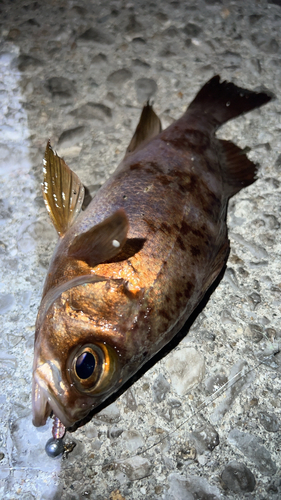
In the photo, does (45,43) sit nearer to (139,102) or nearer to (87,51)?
(87,51)

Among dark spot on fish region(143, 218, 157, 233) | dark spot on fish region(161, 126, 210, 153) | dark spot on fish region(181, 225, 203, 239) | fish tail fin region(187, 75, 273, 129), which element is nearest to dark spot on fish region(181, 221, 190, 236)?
dark spot on fish region(181, 225, 203, 239)

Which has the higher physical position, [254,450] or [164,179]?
[164,179]

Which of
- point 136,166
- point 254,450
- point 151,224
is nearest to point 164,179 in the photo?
point 136,166

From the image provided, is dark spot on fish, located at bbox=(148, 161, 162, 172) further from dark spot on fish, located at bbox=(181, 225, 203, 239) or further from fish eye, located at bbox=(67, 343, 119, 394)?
fish eye, located at bbox=(67, 343, 119, 394)

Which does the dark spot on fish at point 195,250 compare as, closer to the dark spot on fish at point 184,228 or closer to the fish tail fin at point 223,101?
the dark spot on fish at point 184,228

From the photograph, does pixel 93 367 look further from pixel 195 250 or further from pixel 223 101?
pixel 223 101

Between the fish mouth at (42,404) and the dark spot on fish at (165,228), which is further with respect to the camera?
the dark spot on fish at (165,228)

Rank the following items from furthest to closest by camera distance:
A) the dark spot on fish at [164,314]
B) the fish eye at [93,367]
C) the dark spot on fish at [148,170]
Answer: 1. the dark spot on fish at [148,170]
2. the dark spot on fish at [164,314]
3. the fish eye at [93,367]

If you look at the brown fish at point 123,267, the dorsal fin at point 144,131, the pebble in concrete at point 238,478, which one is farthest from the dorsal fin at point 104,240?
the pebble in concrete at point 238,478
